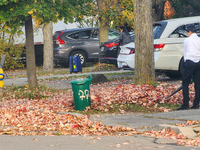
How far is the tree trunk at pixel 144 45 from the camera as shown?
403 inches

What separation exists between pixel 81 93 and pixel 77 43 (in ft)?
42.3

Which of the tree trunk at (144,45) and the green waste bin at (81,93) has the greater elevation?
the tree trunk at (144,45)

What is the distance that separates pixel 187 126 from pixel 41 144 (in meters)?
2.43

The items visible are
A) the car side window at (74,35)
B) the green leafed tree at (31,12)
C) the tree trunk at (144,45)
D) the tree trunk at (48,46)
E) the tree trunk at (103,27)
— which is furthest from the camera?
the car side window at (74,35)

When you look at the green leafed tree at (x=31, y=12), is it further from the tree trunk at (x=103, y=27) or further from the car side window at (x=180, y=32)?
the tree trunk at (x=103, y=27)

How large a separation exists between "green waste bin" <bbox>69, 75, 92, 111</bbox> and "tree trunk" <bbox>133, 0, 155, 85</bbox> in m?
1.91

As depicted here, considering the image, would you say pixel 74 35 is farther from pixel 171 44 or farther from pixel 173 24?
pixel 171 44

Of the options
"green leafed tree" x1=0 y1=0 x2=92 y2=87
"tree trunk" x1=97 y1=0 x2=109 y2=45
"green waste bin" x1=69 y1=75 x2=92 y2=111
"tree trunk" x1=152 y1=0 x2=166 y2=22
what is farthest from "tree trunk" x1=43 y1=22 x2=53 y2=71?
"green waste bin" x1=69 y1=75 x2=92 y2=111

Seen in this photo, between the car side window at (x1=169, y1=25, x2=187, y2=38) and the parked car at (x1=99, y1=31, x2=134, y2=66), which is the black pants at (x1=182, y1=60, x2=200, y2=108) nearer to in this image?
the car side window at (x1=169, y1=25, x2=187, y2=38)

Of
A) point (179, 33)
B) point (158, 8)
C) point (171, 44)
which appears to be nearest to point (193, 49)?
point (171, 44)

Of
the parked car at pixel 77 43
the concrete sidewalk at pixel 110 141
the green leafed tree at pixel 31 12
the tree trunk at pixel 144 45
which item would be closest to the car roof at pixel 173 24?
the tree trunk at pixel 144 45

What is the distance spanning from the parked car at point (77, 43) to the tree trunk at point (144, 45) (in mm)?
10899

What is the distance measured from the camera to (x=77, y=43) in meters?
21.5

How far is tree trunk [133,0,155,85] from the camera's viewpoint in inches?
403
